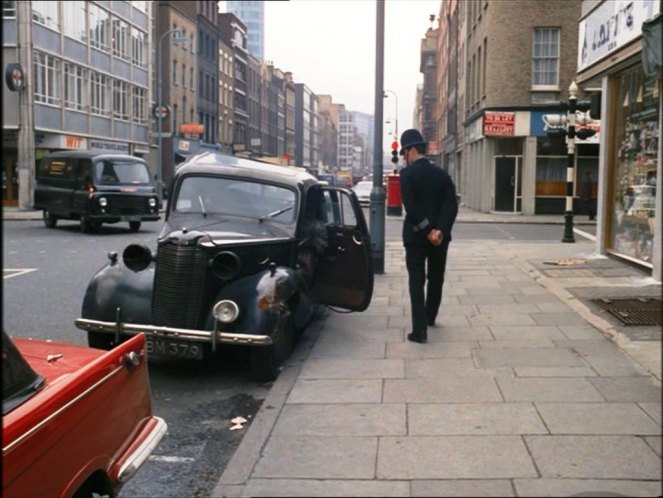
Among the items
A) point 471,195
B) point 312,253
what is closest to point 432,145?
point 471,195

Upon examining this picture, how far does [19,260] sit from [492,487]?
556 inches

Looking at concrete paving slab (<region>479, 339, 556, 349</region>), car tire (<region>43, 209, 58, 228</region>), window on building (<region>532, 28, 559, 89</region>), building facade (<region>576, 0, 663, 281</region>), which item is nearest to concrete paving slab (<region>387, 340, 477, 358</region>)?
concrete paving slab (<region>479, 339, 556, 349</region>)

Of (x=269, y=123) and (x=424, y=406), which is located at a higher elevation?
(x=269, y=123)

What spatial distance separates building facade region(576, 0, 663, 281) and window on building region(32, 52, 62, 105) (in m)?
17.4

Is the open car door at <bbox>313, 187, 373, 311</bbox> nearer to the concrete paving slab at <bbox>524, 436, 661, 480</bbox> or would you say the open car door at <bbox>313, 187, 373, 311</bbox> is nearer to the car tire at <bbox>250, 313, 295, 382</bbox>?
the car tire at <bbox>250, 313, 295, 382</bbox>

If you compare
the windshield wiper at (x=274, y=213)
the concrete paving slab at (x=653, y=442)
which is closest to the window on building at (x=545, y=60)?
the windshield wiper at (x=274, y=213)

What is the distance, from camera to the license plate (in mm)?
6273

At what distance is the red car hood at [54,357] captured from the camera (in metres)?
3.33

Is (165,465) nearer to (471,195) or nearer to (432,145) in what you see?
(471,195)

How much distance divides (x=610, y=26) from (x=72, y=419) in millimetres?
11653

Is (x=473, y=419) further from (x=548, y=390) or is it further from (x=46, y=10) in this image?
(x=46, y=10)

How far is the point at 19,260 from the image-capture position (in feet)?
49.4

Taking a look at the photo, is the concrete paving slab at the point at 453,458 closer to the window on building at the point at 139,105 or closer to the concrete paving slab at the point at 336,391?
the concrete paving slab at the point at 336,391

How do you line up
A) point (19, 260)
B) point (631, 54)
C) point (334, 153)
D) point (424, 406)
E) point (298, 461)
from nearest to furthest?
1. point (298, 461)
2. point (424, 406)
3. point (631, 54)
4. point (19, 260)
5. point (334, 153)
